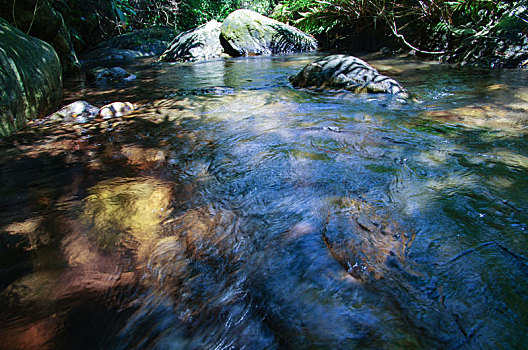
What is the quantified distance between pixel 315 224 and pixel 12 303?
129 cm

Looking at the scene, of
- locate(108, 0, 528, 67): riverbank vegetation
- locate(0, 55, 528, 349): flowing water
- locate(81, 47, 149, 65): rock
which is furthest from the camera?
locate(81, 47, 149, 65): rock

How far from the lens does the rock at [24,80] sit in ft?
9.26

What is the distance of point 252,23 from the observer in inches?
404

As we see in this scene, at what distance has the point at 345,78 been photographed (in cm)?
440

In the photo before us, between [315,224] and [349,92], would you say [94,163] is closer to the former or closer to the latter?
[315,224]

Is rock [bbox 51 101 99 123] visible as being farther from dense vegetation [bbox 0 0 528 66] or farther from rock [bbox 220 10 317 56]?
rock [bbox 220 10 317 56]

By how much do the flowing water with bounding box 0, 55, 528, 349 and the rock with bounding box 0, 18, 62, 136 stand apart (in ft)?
1.06

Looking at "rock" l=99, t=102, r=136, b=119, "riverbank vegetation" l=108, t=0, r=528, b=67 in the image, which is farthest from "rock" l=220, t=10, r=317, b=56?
"rock" l=99, t=102, r=136, b=119

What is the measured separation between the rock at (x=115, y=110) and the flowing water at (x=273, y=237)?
863 millimetres

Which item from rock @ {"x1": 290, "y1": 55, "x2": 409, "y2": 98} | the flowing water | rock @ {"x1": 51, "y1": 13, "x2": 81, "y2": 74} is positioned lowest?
the flowing water

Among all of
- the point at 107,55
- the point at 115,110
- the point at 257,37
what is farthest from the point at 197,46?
the point at 115,110

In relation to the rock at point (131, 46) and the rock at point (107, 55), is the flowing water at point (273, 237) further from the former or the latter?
the rock at point (131, 46)

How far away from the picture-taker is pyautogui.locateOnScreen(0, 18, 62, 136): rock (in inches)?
111

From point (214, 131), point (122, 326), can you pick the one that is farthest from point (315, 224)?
point (214, 131)
